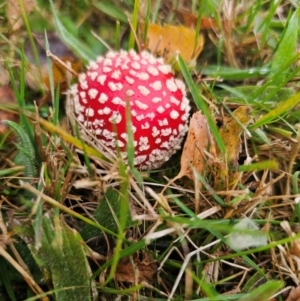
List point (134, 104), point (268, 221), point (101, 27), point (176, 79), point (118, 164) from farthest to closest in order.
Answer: point (101, 27) < point (176, 79) < point (134, 104) < point (268, 221) < point (118, 164)

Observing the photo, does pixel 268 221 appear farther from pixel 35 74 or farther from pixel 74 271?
pixel 35 74

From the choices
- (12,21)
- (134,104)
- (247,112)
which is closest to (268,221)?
(247,112)

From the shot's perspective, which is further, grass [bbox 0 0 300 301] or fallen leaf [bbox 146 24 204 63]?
fallen leaf [bbox 146 24 204 63]

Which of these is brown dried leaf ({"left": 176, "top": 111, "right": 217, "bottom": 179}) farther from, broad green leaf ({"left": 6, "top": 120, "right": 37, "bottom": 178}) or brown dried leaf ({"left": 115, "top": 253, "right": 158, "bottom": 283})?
broad green leaf ({"left": 6, "top": 120, "right": 37, "bottom": 178})

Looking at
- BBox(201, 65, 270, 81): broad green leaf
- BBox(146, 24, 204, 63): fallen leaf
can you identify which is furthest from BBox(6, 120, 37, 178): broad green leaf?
BBox(201, 65, 270, 81): broad green leaf

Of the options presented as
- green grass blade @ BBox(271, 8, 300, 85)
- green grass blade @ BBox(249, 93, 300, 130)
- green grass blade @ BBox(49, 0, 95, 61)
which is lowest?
green grass blade @ BBox(249, 93, 300, 130)

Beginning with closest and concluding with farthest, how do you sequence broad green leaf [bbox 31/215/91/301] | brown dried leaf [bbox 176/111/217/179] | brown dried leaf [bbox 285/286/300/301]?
1. broad green leaf [bbox 31/215/91/301]
2. brown dried leaf [bbox 285/286/300/301]
3. brown dried leaf [bbox 176/111/217/179]

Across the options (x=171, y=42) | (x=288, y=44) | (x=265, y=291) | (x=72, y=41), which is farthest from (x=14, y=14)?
(x=265, y=291)
